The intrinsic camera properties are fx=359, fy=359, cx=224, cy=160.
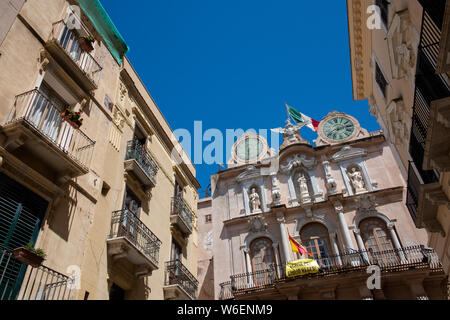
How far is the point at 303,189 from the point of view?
23.0m

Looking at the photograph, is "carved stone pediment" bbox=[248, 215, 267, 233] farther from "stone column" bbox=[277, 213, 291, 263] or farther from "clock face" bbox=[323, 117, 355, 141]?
"clock face" bbox=[323, 117, 355, 141]

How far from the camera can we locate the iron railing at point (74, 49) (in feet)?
33.1

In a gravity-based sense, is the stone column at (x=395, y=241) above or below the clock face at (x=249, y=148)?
below

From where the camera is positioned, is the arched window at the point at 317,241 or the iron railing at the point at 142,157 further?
the arched window at the point at 317,241

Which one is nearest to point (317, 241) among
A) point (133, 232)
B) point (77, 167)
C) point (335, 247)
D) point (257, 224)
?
point (335, 247)

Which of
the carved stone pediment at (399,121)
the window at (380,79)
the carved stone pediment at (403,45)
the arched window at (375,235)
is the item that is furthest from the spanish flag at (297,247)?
the carved stone pediment at (403,45)

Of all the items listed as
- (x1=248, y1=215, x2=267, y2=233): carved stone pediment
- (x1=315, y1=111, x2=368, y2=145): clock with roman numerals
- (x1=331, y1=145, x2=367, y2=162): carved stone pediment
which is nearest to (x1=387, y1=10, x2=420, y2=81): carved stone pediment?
(x1=331, y1=145, x2=367, y2=162): carved stone pediment

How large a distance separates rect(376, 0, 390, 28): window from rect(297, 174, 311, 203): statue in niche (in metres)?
11.9

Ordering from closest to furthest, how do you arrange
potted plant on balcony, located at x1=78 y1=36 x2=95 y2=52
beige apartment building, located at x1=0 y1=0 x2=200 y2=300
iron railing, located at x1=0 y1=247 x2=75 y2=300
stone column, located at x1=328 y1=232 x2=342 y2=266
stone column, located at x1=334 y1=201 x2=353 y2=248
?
iron railing, located at x1=0 y1=247 x2=75 y2=300
beige apartment building, located at x1=0 y1=0 x2=200 y2=300
potted plant on balcony, located at x1=78 y1=36 x2=95 y2=52
stone column, located at x1=328 y1=232 x2=342 y2=266
stone column, located at x1=334 y1=201 x2=353 y2=248

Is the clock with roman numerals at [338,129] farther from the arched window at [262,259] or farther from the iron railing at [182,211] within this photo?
the iron railing at [182,211]

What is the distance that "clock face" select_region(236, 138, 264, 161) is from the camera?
2677 cm

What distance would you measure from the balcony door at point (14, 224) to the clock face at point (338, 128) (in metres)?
21.0

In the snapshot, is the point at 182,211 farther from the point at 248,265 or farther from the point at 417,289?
the point at 417,289
